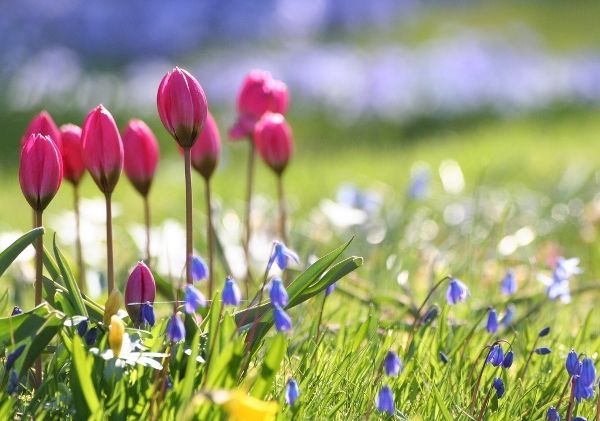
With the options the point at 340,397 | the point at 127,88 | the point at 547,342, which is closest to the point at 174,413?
the point at 340,397

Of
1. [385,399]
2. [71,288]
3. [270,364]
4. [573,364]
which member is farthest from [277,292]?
[573,364]

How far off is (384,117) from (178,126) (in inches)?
220

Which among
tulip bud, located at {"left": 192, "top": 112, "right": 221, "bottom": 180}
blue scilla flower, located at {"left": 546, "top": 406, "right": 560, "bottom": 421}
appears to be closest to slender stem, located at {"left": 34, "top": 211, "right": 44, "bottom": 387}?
A: tulip bud, located at {"left": 192, "top": 112, "right": 221, "bottom": 180}

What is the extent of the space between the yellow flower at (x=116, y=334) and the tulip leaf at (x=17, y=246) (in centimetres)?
18

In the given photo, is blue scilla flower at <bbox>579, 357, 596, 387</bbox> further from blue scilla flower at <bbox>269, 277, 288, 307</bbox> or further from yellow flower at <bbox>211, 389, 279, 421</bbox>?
yellow flower at <bbox>211, 389, 279, 421</bbox>

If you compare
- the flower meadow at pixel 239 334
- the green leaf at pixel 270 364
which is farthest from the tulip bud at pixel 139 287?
the green leaf at pixel 270 364

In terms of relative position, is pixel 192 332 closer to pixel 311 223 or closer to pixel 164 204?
pixel 311 223

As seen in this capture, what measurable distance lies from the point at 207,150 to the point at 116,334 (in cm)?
55

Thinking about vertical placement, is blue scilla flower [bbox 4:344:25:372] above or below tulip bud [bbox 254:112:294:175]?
below

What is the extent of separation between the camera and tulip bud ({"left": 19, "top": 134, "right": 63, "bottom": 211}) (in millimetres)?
1336

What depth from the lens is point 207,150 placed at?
5.48 ft

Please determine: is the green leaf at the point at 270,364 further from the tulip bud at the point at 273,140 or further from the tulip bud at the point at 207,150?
→ the tulip bud at the point at 273,140

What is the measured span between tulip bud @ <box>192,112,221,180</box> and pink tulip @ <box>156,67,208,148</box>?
0.83 feet

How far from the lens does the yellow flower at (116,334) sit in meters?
1.21
